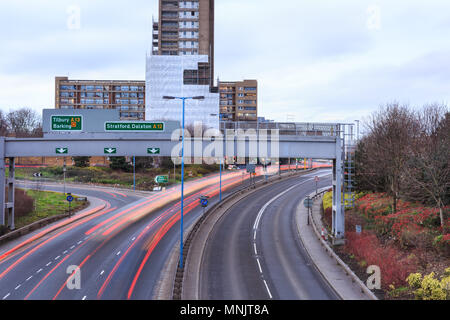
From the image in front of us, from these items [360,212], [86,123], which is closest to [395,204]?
[360,212]

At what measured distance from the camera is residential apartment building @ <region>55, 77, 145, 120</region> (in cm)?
12088

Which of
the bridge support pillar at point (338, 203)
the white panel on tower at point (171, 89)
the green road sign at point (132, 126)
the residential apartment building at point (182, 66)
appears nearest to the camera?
the bridge support pillar at point (338, 203)

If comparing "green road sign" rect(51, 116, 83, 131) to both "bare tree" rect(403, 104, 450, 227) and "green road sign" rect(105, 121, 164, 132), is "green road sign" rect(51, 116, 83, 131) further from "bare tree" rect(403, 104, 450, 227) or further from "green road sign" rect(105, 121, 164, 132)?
"bare tree" rect(403, 104, 450, 227)

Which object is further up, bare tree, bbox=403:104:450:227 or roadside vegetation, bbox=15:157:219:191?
bare tree, bbox=403:104:450:227

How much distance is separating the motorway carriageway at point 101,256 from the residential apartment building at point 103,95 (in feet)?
266

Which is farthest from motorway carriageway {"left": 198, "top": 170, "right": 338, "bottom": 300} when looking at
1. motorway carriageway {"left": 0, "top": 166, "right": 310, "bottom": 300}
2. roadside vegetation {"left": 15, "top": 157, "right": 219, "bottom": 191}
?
roadside vegetation {"left": 15, "top": 157, "right": 219, "bottom": 191}

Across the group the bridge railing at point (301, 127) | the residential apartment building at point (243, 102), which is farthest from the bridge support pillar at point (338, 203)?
the residential apartment building at point (243, 102)

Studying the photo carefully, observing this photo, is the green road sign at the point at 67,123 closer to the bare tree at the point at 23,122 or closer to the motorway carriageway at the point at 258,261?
the motorway carriageway at the point at 258,261

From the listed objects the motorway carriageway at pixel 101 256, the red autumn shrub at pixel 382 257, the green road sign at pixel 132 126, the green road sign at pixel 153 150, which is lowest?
the motorway carriageway at pixel 101 256

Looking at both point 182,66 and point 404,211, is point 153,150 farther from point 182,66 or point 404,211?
point 182,66

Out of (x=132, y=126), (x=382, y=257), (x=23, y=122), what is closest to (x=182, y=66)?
A: (x=23, y=122)

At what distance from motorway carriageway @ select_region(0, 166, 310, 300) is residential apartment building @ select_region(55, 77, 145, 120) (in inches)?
3195

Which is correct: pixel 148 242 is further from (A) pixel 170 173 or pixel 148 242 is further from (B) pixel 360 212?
(A) pixel 170 173

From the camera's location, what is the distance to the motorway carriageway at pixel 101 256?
1929cm
